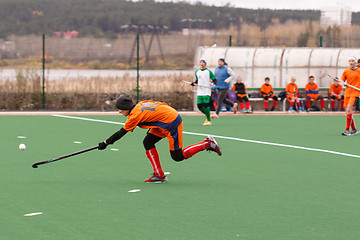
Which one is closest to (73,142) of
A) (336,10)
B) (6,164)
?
(6,164)

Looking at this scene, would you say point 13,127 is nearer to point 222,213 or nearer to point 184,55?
point 222,213

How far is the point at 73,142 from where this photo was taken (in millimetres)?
14461

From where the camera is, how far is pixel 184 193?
348 inches

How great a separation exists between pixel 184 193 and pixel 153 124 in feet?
3.39

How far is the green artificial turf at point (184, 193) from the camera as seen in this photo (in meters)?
6.99

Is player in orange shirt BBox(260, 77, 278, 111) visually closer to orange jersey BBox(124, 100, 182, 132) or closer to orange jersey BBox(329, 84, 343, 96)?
orange jersey BBox(329, 84, 343, 96)

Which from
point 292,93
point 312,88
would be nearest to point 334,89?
point 312,88

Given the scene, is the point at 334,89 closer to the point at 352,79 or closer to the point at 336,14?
the point at 352,79

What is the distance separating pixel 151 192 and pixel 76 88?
58.5ft

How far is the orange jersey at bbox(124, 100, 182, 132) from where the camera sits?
8.87m

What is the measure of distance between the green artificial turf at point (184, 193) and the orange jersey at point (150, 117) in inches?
33.6

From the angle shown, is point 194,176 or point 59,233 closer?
point 59,233

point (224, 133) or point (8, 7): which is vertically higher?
point (8, 7)

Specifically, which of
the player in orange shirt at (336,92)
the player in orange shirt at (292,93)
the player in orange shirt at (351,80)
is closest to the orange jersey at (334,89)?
the player in orange shirt at (336,92)
